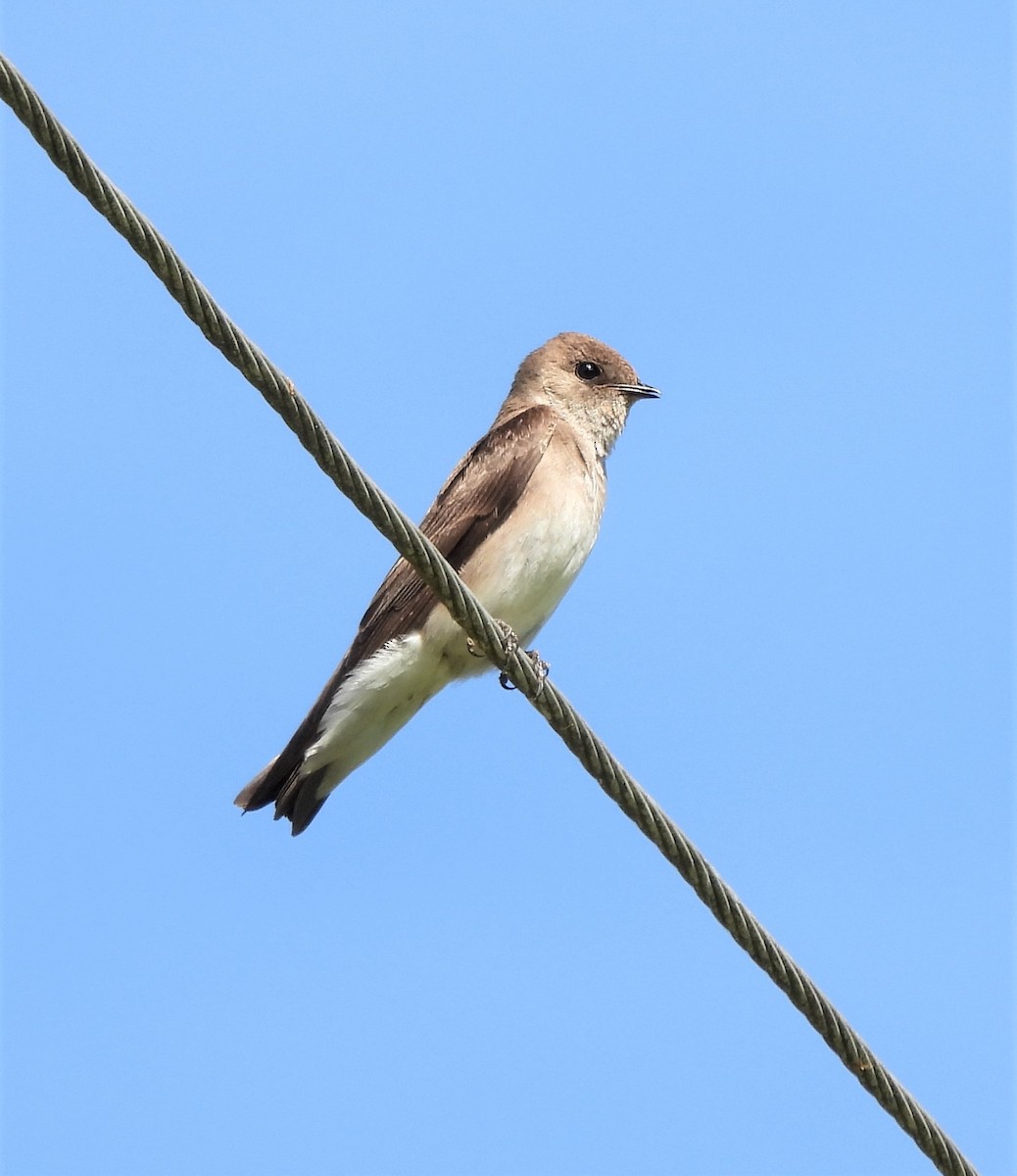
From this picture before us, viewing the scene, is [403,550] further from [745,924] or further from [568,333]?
[568,333]

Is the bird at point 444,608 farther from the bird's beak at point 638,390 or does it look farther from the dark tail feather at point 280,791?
the bird's beak at point 638,390

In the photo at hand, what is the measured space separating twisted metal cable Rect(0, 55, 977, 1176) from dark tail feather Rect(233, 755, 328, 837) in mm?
2173

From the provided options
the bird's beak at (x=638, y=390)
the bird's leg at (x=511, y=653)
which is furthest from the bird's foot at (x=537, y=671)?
the bird's beak at (x=638, y=390)

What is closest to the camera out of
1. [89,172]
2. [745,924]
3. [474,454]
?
[89,172]

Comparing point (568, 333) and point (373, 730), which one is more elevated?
point (568, 333)

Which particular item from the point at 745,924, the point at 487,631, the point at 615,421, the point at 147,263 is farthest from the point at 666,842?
the point at 615,421

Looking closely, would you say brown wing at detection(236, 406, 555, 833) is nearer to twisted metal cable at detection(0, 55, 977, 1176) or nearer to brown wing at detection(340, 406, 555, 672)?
brown wing at detection(340, 406, 555, 672)

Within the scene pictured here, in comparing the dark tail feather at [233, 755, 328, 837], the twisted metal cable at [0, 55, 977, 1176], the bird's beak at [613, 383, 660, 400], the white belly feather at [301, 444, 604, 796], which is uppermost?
the bird's beak at [613, 383, 660, 400]

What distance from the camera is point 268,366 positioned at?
17.2ft

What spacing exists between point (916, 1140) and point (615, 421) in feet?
16.2

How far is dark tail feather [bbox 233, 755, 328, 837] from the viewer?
8.46m

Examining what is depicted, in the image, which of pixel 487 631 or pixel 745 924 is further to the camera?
pixel 487 631

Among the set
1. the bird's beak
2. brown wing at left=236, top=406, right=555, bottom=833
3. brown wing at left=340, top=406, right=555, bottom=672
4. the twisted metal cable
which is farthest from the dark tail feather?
the bird's beak

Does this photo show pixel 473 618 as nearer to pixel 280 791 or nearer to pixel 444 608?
pixel 444 608
